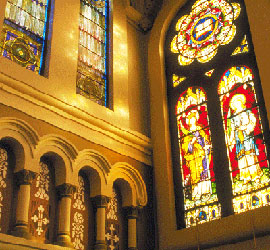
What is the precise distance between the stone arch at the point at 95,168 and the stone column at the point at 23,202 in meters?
1.05

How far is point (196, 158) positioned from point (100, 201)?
1.94 m

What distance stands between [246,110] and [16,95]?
380 cm

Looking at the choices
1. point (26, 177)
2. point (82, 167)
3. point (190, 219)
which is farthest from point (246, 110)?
point (26, 177)

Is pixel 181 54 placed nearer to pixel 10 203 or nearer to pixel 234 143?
pixel 234 143

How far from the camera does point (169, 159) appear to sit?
8250mm

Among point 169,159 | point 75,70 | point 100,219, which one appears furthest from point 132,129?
point 100,219

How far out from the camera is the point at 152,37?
32.1 ft

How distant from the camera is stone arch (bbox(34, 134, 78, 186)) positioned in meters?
6.79

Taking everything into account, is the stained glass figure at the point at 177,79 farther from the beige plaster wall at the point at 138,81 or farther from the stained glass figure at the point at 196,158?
the beige plaster wall at the point at 138,81

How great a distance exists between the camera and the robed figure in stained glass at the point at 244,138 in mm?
7055

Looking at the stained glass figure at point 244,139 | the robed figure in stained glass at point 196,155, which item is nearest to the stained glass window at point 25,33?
the robed figure in stained glass at point 196,155

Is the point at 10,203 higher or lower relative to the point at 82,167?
lower

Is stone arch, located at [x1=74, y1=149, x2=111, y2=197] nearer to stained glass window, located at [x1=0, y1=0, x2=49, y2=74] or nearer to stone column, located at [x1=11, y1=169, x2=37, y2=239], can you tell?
stone column, located at [x1=11, y1=169, x2=37, y2=239]

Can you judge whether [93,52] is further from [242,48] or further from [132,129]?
[242,48]
